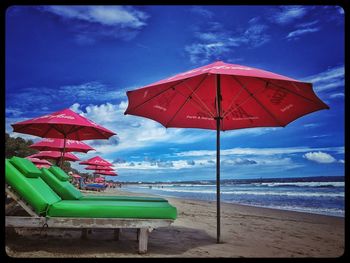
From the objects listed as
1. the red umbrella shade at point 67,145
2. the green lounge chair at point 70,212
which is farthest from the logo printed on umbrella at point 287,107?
the red umbrella shade at point 67,145

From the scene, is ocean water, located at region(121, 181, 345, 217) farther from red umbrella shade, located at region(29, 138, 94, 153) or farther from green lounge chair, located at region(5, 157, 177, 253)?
green lounge chair, located at region(5, 157, 177, 253)

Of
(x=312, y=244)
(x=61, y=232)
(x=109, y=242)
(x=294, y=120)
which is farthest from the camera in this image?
(x=294, y=120)

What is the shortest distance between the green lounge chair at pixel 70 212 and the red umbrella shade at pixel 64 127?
271 cm

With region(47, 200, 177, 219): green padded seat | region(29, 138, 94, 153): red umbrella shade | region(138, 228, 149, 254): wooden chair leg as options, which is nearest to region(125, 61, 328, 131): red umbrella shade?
region(47, 200, 177, 219): green padded seat

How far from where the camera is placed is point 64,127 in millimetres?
7867

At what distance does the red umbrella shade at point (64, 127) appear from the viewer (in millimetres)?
6590

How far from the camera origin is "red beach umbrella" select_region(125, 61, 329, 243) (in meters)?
4.64

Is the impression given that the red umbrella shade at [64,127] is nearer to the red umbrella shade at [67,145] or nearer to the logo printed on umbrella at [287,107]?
the red umbrella shade at [67,145]

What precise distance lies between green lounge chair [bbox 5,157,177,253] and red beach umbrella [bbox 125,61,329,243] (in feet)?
4.04

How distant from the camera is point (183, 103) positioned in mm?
5746
